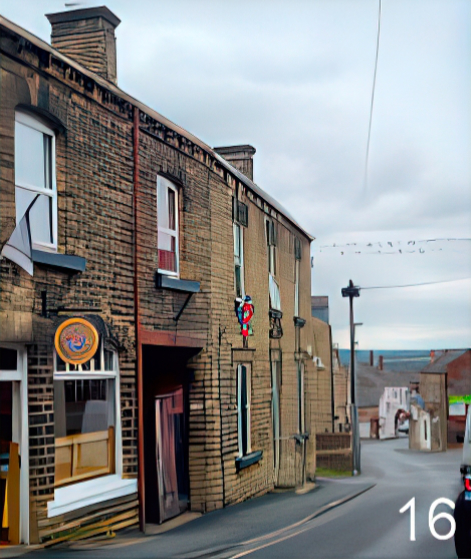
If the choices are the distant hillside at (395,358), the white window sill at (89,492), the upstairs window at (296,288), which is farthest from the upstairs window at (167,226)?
the distant hillside at (395,358)

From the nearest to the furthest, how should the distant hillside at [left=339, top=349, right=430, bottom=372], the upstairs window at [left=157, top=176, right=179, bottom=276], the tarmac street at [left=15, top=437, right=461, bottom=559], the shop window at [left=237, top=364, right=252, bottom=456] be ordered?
the tarmac street at [left=15, top=437, right=461, bottom=559] → the upstairs window at [left=157, top=176, right=179, bottom=276] → the shop window at [left=237, top=364, right=252, bottom=456] → the distant hillside at [left=339, top=349, right=430, bottom=372]

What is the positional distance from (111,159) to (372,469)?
7.32ft

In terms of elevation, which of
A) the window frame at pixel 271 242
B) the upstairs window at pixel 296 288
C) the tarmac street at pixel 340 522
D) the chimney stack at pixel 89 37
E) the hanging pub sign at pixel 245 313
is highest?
the chimney stack at pixel 89 37

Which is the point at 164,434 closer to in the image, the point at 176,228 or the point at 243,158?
the point at 176,228

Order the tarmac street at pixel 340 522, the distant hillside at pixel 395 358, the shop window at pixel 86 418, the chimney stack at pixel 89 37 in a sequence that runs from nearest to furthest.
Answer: the shop window at pixel 86 418
the chimney stack at pixel 89 37
the tarmac street at pixel 340 522
the distant hillside at pixel 395 358

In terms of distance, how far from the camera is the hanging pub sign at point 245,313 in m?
3.90

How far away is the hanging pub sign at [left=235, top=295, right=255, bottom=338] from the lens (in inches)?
154

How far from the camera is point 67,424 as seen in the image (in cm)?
323

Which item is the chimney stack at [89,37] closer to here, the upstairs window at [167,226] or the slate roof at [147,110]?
the slate roof at [147,110]

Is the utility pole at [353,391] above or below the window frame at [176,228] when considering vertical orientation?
below

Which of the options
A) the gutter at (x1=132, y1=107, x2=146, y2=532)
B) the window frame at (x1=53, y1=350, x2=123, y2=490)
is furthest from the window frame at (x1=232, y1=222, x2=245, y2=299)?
the window frame at (x1=53, y1=350, x2=123, y2=490)

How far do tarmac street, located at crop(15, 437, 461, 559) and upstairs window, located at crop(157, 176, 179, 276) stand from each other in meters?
1.29

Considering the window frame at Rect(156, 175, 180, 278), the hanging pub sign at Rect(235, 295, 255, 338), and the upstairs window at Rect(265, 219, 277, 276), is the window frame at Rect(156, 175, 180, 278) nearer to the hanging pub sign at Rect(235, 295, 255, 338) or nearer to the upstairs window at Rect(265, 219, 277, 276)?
the hanging pub sign at Rect(235, 295, 255, 338)

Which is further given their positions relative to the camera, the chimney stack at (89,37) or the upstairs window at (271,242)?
the upstairs window at (271,242)
